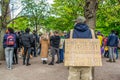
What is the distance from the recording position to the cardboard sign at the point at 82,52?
670 cm

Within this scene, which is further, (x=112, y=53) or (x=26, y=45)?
(x=112, y=53)

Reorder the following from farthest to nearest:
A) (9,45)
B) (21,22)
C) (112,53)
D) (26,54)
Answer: (21,22), (112,53), (26,54), (9,45)

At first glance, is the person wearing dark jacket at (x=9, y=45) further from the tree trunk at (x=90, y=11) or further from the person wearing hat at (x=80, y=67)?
the person wearing hat at (x=80, y=67)

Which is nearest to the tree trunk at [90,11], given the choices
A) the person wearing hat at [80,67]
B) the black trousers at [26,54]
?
the person wearing hat at [80,67]

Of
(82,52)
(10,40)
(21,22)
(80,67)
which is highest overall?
(21,22)

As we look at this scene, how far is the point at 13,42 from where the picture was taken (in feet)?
44.4

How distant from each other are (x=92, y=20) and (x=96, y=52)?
9.54 feet

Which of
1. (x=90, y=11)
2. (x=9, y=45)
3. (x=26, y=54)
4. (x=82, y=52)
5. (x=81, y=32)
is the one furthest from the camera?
(x=26, y=54)

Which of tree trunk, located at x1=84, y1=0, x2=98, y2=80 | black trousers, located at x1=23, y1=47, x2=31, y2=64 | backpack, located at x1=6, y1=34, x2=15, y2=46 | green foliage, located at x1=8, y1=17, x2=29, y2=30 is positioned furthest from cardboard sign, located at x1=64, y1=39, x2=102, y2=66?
green foliage, located at x1=8, y1=17, x2=29, y2=30

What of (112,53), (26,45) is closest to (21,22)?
(112,53)

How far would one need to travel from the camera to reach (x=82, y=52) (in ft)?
22.2

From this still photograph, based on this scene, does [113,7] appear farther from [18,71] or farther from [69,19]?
[69,19]

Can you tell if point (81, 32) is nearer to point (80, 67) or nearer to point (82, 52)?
point (82, 52)

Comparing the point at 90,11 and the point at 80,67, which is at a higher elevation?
the point at 90,11
